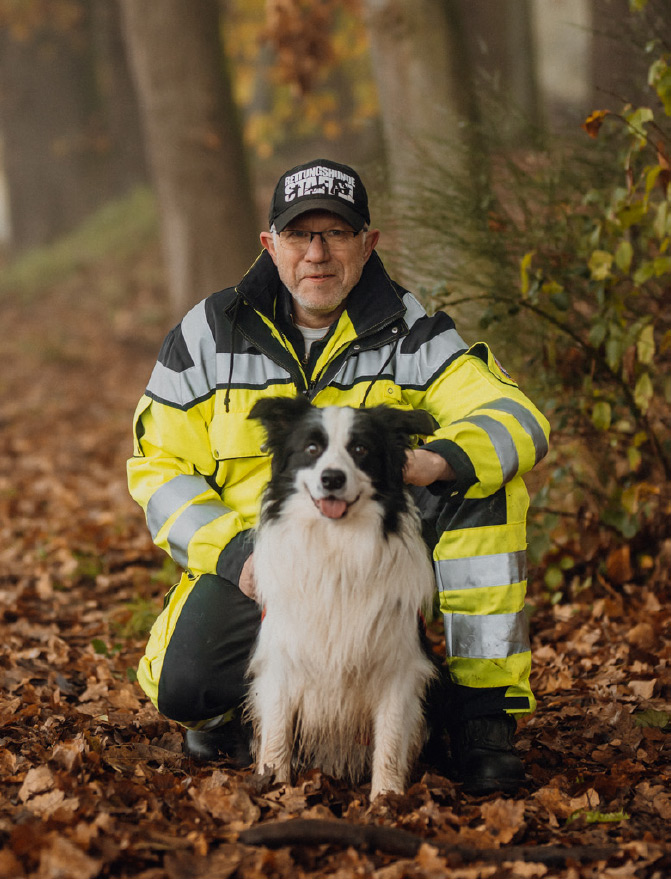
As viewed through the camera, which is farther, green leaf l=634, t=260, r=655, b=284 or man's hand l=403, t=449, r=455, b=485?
green leaf l=634, t=260, r=655, b=284

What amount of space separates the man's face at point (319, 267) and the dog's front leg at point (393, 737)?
1.43 m

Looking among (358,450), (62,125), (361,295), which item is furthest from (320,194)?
(62,125)

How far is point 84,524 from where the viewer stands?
22.2ft

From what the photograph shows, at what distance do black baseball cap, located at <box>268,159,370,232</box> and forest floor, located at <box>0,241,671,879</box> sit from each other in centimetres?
200

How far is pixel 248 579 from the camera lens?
127 inches

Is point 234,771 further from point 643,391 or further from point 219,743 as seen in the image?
point 643,391

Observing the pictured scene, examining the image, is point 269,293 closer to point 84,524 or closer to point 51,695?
point 51,695

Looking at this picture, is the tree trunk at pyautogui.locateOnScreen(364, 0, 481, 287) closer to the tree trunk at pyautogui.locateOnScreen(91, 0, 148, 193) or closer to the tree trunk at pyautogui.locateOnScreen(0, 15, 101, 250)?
the tree trunk at pyautogui.locateOnScreen(91, 0, 148, 193)

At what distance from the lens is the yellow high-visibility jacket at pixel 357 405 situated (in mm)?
3246

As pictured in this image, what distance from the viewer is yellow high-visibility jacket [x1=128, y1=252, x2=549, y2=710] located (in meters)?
3.25

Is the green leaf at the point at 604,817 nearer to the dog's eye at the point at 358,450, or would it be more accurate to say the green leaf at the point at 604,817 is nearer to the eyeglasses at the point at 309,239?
the dog's eye at the point at 358,450

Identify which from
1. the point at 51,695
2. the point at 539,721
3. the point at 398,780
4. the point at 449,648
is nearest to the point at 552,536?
the point at 539,721

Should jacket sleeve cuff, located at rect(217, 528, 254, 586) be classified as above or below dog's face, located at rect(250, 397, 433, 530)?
below

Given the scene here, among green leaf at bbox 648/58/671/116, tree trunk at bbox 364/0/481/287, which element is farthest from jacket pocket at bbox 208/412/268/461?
tree trunk at bbox 364/0/481/287
